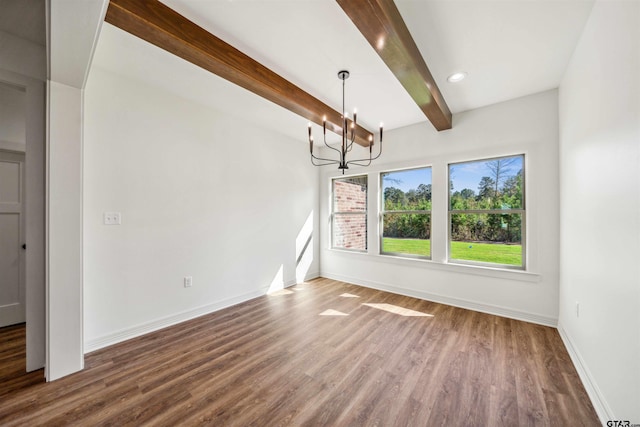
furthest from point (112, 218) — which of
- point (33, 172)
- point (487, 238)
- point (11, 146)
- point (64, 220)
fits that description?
point (487, 238)

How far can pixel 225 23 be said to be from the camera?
1812 millimetres

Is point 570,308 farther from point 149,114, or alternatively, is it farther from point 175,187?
point 149,114

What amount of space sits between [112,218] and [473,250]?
434cm

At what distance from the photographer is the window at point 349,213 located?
15.1ft

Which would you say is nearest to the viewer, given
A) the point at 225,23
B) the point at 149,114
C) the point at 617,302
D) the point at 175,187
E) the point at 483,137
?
the point at 617,302

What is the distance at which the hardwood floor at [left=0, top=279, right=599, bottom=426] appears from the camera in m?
1.56

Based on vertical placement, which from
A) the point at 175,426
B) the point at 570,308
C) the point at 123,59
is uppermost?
the point at 123,59

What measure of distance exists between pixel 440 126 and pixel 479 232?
1.56 m

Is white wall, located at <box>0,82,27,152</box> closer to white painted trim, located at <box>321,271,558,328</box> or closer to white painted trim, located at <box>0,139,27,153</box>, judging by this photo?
white painted trim, located at <box>0,139,27,153</box>

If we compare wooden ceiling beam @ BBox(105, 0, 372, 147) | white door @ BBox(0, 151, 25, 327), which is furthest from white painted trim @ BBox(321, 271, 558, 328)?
white door @ BBox(0, 151, 25, 327)

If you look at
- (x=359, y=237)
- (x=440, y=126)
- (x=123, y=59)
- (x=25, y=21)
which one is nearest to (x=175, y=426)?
(x=123, y=59)

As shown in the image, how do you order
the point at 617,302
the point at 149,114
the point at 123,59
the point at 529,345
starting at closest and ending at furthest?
1. the point at 617,302
2. the point at 123,59
3. the point at 529,345
4. the point at 149,114

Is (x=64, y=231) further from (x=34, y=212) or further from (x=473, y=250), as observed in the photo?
(x=473, y=250)

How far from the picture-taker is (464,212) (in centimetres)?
345
